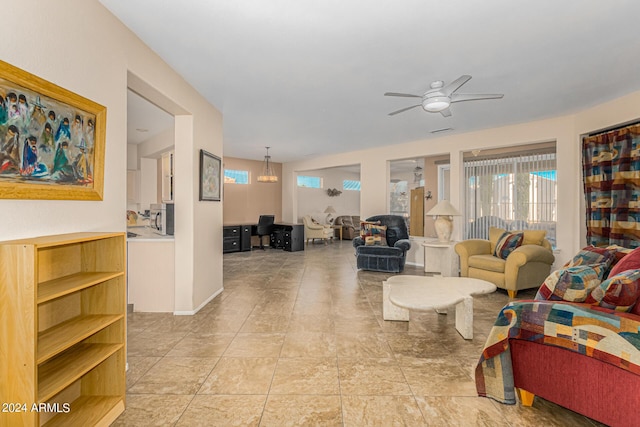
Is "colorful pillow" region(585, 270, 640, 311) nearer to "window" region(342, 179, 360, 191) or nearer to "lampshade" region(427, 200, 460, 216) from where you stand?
"lampshade" region(427, 200, 460, 216)

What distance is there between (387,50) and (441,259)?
12.6ft

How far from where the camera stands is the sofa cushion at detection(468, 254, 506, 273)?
440 cm

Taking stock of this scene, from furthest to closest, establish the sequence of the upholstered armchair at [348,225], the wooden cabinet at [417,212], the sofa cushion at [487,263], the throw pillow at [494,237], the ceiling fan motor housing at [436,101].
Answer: the upholstered armchair at [348,225]
the wooden cabinet at [417,212]
the throw pillow at [494,237]
the sofa cushion at [487,263]
the ceiling fan motor housing at [436,101]

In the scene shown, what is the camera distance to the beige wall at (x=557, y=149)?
419 centimetres

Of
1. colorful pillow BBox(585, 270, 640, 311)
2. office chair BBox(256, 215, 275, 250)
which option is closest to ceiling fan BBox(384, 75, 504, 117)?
colorful pillow BBox(585, 270, 640, 311)

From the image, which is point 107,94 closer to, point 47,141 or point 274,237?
point 47,141

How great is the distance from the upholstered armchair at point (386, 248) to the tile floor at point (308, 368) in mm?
1600

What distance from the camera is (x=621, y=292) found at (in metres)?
1.70

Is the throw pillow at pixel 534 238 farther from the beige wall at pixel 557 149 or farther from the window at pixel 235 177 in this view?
the window at pixel 235 177

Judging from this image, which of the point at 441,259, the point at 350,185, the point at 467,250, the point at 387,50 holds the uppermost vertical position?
the point at 387,50

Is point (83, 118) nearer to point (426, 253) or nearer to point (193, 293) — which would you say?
point (193, 293)

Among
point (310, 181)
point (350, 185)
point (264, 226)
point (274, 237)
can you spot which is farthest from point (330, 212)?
point (264, 226)

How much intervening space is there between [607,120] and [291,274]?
494cm

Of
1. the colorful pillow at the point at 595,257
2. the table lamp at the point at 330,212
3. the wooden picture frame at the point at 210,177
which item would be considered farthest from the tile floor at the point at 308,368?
the table lamp at the point at 330,212
